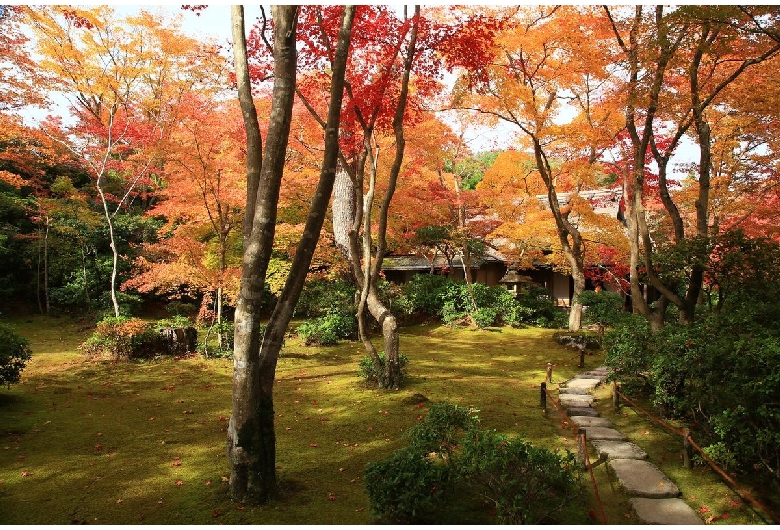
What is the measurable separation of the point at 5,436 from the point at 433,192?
1579cm

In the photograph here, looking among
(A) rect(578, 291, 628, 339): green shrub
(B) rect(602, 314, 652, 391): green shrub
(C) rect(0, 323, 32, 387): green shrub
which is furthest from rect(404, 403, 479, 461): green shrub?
(A) rect(578, 291, 628, 339): green shrub

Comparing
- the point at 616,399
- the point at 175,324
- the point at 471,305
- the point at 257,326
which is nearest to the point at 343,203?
the point at 175,324

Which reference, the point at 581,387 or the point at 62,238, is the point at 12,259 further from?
the point at 581,387

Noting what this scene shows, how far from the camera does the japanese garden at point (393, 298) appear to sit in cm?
482

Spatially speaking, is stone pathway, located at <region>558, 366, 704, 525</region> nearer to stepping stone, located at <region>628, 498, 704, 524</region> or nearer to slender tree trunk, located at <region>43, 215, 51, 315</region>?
stepping stone, located at <region>628, 498, 704, 524</region>

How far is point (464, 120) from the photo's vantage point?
59.3 ft

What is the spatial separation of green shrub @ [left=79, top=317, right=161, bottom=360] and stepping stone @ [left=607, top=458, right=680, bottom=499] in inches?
431

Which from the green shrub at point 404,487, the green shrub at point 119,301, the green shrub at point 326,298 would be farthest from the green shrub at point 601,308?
the green shrub at point 119,301

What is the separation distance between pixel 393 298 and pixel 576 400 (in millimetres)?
10716

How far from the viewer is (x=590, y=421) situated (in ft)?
25.6

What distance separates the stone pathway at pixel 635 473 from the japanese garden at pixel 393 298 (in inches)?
1.7

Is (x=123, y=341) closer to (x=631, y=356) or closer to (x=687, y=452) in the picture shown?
(x=631, y=356)

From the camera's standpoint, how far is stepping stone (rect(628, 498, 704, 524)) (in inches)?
186

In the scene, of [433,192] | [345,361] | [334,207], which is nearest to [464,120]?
[433,192]
